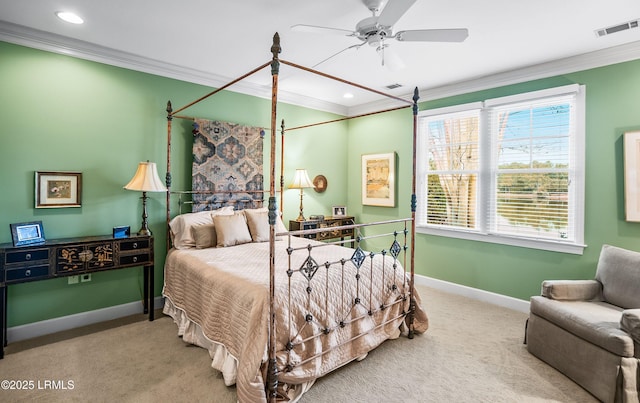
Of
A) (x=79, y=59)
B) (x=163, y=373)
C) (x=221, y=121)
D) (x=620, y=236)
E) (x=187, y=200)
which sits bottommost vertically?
(x=163, y=373)

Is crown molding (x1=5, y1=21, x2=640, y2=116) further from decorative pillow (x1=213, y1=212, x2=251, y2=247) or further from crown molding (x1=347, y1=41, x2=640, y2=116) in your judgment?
decorative pillow (x1=213, y1=212, x2=251, y2=247)

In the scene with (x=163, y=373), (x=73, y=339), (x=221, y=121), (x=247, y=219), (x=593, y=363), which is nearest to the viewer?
(x=593, y=363)

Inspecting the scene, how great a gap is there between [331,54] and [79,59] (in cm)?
250

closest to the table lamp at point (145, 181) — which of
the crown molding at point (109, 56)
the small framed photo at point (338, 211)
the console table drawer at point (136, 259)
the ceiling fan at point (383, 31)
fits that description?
the console table drawer at point (136, 259)

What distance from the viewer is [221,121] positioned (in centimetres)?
404

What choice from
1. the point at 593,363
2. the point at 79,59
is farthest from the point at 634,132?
the point at 79,59

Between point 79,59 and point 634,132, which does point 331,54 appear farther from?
point 634,132

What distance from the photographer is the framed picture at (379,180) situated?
4.92 m

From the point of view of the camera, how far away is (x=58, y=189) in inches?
121

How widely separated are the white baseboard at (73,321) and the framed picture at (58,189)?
110 cm

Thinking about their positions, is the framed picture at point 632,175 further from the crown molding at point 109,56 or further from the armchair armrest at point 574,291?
the crown molding at point 109,56

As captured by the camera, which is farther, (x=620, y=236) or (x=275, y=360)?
(x=620, y=236)

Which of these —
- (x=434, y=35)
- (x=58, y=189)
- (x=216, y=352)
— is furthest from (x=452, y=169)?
(x=58, y=189)

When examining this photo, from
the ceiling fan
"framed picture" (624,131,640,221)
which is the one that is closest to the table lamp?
the ceiling fan
